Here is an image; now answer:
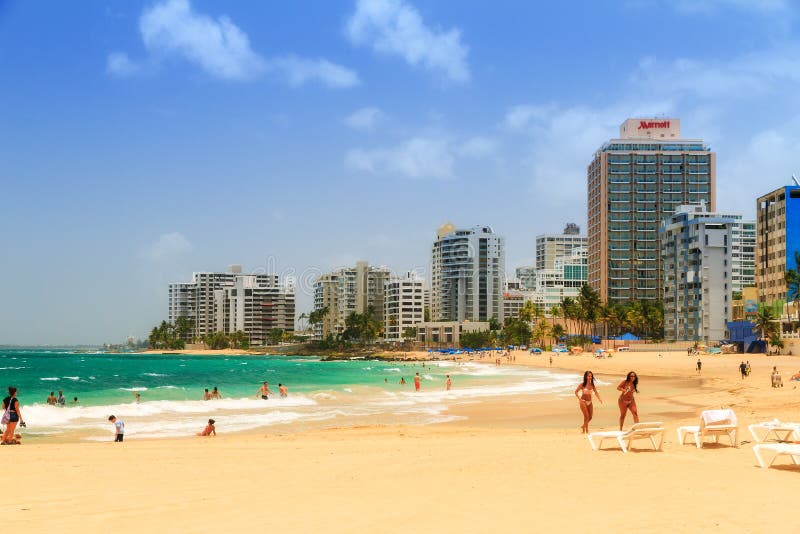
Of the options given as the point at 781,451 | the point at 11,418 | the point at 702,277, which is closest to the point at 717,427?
the point at 781,451

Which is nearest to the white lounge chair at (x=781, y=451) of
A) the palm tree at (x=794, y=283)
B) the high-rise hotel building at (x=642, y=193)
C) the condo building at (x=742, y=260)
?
the palm tree at (x=794, y=283)

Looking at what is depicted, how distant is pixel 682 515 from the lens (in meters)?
8.54

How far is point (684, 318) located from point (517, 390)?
84.6 m

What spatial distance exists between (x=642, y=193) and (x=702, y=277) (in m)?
36.0

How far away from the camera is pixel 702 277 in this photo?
120 metres

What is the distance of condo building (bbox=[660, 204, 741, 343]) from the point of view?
120m

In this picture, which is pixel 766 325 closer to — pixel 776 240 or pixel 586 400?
pixel 776 240

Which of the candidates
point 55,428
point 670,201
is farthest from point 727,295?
point 55,428

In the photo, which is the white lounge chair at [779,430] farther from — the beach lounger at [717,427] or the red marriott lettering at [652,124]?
the red marriott lettering at [652,124]

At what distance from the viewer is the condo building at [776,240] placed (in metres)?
97.1

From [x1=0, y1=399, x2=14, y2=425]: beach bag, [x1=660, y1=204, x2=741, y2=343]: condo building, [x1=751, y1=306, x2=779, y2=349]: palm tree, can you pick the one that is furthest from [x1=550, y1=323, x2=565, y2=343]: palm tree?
[x1=0, y1=399, x2=14, y2=425]: beach bag

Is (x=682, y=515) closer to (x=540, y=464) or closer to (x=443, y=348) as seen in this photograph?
(x=540, y=464)

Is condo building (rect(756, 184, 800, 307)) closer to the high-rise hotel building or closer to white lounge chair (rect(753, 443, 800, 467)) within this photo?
the high-rise hotel building

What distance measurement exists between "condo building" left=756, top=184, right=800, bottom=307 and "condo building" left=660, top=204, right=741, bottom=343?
1217cm
